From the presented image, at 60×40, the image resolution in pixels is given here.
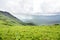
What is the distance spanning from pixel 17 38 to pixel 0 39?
4.43 metres

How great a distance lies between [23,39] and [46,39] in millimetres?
5529

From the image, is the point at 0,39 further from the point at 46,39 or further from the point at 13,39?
the point at 46,39

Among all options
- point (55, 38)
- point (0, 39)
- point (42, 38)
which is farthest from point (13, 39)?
point (55, 38)

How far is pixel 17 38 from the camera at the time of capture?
4356 cm

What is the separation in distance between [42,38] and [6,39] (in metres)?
8.77

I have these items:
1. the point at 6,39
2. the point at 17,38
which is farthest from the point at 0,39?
the point at 17,38

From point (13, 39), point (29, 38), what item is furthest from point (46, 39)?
point (13, 39)

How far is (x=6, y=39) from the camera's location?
145ft

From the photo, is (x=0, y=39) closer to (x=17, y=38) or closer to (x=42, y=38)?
(x=17, y=38)

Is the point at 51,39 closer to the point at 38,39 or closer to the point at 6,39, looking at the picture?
the point at 38,39

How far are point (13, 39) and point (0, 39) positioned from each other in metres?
3.89

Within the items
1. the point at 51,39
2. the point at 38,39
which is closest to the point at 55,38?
the point at 51,39

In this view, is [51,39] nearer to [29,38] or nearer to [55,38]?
[55,38]

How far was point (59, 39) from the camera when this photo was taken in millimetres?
42594
